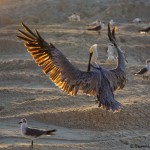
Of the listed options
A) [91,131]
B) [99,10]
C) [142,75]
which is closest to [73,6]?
[99,10]

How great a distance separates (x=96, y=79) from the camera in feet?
27.1

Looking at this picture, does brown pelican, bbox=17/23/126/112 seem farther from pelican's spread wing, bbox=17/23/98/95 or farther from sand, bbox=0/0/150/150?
sand, bbox=0/0/150/150

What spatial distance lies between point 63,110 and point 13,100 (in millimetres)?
1648

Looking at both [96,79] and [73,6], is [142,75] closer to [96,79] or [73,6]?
[96,79]

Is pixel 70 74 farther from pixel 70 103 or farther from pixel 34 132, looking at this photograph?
pixel 70 103

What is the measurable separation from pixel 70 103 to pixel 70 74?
279 cm

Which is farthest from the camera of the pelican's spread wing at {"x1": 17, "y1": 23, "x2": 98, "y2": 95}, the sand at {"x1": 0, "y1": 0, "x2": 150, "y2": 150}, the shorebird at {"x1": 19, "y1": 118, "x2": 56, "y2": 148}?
the sand at {"x1": 0, "y1": 0, "x2": 150, "y2": 150}

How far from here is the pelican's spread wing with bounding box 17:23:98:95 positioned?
775 cm

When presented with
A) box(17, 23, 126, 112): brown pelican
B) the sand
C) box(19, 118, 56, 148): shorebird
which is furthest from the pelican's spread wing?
the sand

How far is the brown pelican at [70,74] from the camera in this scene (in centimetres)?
777

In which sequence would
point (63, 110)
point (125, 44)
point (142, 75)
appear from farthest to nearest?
1. point (125, 44)
2. point (142, 75)
3. point (63, 110)

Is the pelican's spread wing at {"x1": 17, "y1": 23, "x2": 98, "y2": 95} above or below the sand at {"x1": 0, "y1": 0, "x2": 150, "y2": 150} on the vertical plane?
above

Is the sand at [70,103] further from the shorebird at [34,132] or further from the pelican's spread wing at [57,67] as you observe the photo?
the pelican's spread wing at [57,67]

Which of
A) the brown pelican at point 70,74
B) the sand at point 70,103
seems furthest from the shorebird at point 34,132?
the brown pelican at point 70,74
